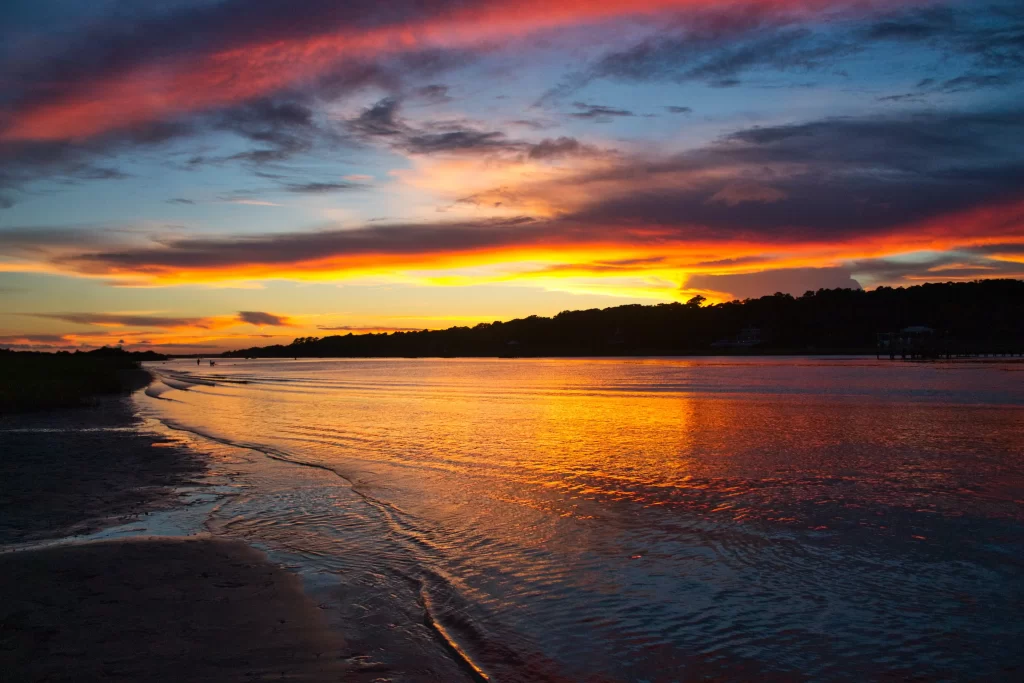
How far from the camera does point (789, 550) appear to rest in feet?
33.8

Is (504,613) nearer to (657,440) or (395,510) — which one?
(395,510)

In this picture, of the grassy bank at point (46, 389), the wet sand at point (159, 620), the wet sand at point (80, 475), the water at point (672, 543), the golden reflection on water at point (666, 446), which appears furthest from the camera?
the grassy bank at point (46, 389)

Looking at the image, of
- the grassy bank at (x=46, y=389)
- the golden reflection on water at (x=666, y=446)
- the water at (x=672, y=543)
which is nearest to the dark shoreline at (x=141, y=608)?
the water at (x=672, y=543)

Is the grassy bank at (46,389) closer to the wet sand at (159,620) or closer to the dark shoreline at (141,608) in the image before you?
the dark shoreline at (141,608)

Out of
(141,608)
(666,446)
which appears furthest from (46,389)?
(141,608)

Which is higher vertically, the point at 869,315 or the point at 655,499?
the point at 869,315

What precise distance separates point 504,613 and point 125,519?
7533mm

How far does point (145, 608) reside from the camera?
733cm

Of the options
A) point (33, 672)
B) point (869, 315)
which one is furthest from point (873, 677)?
point (869, 315)

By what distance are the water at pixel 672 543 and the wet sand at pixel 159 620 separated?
876mm

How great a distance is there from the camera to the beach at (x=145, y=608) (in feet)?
19.6

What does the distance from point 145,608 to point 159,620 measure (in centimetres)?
45

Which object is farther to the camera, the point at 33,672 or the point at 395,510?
the point at 395,510

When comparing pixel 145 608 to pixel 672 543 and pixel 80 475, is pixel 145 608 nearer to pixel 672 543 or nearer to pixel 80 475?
pixel 672 543
